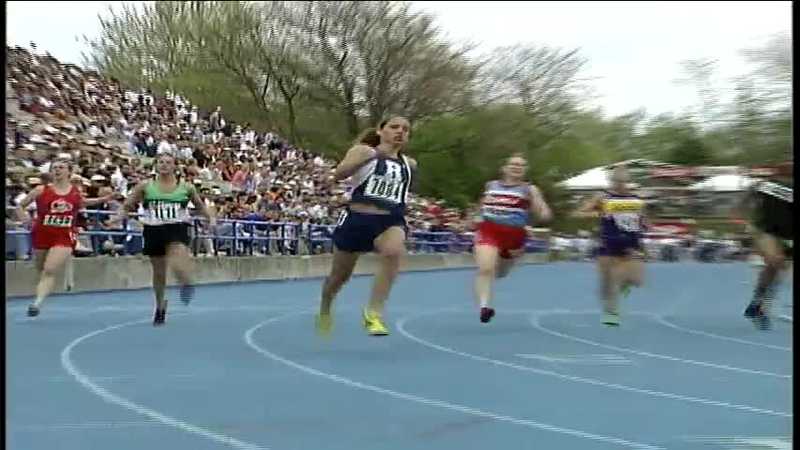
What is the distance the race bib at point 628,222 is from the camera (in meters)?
13.3

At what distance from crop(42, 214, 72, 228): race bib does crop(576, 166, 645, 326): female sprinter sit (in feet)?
16.7

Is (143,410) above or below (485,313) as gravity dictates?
below

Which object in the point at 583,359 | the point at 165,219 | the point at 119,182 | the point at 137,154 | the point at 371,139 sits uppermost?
the point at 137,154

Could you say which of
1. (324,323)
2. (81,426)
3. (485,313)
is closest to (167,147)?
(485,313)

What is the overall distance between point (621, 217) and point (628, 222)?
0.09 metres

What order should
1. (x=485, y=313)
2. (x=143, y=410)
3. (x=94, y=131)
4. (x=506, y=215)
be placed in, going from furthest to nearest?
(x=94, y=131) < (x=506, y=215) < (x=485, y=313) < (x=143, y=410)

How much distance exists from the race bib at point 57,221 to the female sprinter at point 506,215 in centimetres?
387

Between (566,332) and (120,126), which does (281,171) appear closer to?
(120,126)

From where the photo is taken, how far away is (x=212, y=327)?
12.6m

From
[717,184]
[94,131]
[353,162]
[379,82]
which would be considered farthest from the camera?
[717,184]

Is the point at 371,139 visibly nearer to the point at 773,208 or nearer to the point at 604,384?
the point at 604,384

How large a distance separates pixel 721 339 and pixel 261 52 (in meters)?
36.2

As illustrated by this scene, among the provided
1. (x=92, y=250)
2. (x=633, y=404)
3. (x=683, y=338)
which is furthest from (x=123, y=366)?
(x=92, y=250)

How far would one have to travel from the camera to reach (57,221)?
13039 millimetres
